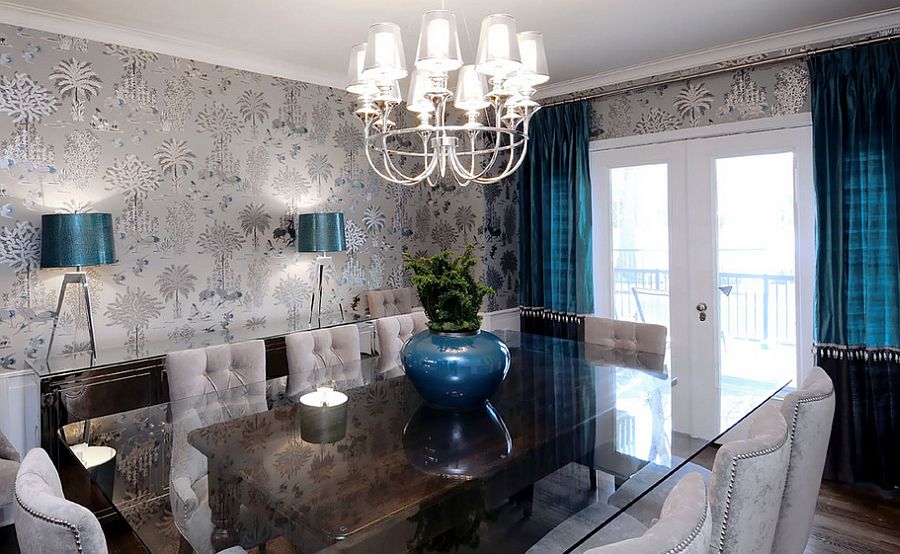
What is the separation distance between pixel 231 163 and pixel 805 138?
3580mm

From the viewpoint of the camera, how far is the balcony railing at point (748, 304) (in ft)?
11.6

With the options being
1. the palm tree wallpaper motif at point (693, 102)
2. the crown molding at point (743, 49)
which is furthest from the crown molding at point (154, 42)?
the palm tree wallpaper motif at point (693, 102)

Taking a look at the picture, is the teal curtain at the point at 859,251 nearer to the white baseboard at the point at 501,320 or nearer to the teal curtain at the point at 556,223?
the teal curtain at the point at 556,223

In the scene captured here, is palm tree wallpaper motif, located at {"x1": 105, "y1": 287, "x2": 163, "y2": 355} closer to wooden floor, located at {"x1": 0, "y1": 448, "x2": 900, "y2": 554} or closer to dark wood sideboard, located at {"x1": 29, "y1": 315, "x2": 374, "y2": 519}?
dark wood sideboard, located at {"x1": 29, "y1": 315, "x2": 374, "y2": 519}

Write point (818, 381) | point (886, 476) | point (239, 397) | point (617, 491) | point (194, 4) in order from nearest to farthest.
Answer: point (617, 491) < point (818, 381) < point (239, 397) < point (194, 4) < point (886, 476)

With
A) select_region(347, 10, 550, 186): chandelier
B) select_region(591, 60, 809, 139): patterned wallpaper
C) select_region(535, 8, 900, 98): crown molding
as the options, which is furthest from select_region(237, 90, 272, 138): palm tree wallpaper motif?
select_region(591, 60, 809, 139): patterned wallpaper

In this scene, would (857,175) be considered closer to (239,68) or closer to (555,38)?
(555,38)

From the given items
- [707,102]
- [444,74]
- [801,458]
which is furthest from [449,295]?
[707,102]

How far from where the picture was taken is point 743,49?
3.53 m

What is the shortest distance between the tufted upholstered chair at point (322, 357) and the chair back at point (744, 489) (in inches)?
64.1

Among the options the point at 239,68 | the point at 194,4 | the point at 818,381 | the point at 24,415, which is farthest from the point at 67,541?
the point at 239,68

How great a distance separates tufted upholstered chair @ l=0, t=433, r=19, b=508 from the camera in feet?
7.94

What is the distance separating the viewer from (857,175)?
3.16m

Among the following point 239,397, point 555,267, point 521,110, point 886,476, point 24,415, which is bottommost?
point 886,476
